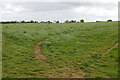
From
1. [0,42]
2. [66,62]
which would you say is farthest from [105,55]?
[0,42]

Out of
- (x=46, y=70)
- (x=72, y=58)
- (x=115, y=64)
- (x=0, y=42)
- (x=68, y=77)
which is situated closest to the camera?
(x=68, y=77)

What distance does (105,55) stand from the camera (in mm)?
15938

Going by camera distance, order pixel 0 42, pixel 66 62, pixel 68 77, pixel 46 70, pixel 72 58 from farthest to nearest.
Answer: pixel 0 42 → pixel 72 58 → pixel 66 62 → pixel 46 70 → pixel 68 77

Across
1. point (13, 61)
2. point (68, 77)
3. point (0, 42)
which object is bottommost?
point (68, 77)

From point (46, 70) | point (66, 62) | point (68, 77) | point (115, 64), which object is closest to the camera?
point (68, 77)

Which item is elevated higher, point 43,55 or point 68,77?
point 43,55

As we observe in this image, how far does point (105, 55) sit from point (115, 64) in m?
2.75

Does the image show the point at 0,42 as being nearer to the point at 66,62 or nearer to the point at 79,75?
the point at 66,62

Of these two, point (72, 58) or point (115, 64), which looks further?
point (72, 58)

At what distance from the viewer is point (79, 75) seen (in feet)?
36.9

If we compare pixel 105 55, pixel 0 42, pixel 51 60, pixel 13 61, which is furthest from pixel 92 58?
pixel 0 42

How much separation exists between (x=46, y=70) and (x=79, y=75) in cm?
284

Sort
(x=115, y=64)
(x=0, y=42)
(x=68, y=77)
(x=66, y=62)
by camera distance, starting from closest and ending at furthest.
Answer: (x=68, y=77), (x=115, y=64), (x=66, y=62), (x=0, y=42)

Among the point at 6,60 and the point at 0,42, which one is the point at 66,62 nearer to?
the point at 6,60
